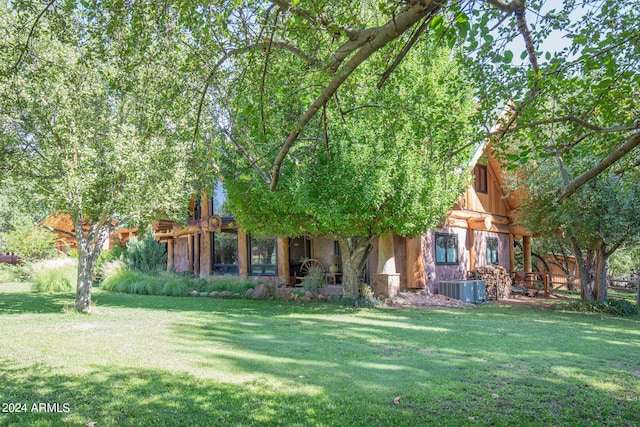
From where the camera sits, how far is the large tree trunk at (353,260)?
13.0 metres

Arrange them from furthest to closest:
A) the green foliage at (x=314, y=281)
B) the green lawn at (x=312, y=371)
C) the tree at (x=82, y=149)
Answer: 1. the green foliage at (x=314, y=281)
2. the tree at (x=82, y=149)
3. the green lawn at (x=312, y=371)

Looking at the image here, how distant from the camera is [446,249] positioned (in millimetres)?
16953

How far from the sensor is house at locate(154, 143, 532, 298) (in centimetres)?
1583

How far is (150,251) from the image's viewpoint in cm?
1962

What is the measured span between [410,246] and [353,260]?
3.35 meters

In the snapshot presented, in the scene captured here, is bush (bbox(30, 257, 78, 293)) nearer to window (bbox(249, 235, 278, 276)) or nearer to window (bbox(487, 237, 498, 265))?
window (bbox(249, 235, 278, 276))

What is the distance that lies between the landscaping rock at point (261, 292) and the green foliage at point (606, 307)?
28.4 feet

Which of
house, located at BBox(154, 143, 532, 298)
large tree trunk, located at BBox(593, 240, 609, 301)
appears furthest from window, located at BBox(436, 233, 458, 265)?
large tree trunk, located at BBox(593, 240, 609, 301)

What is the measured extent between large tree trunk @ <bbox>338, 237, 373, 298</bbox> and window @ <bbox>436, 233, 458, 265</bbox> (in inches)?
177

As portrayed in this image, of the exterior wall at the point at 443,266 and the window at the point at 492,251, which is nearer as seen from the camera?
the exterior wall at the point at 443,266

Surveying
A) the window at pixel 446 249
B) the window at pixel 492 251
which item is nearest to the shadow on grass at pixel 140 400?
the window at pixel 446 249

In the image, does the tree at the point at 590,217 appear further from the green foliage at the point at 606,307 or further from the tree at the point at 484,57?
the tree at the point at 484,57

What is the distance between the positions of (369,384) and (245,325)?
14.9ft

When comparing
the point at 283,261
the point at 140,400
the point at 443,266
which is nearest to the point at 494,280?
the point at 443,266
